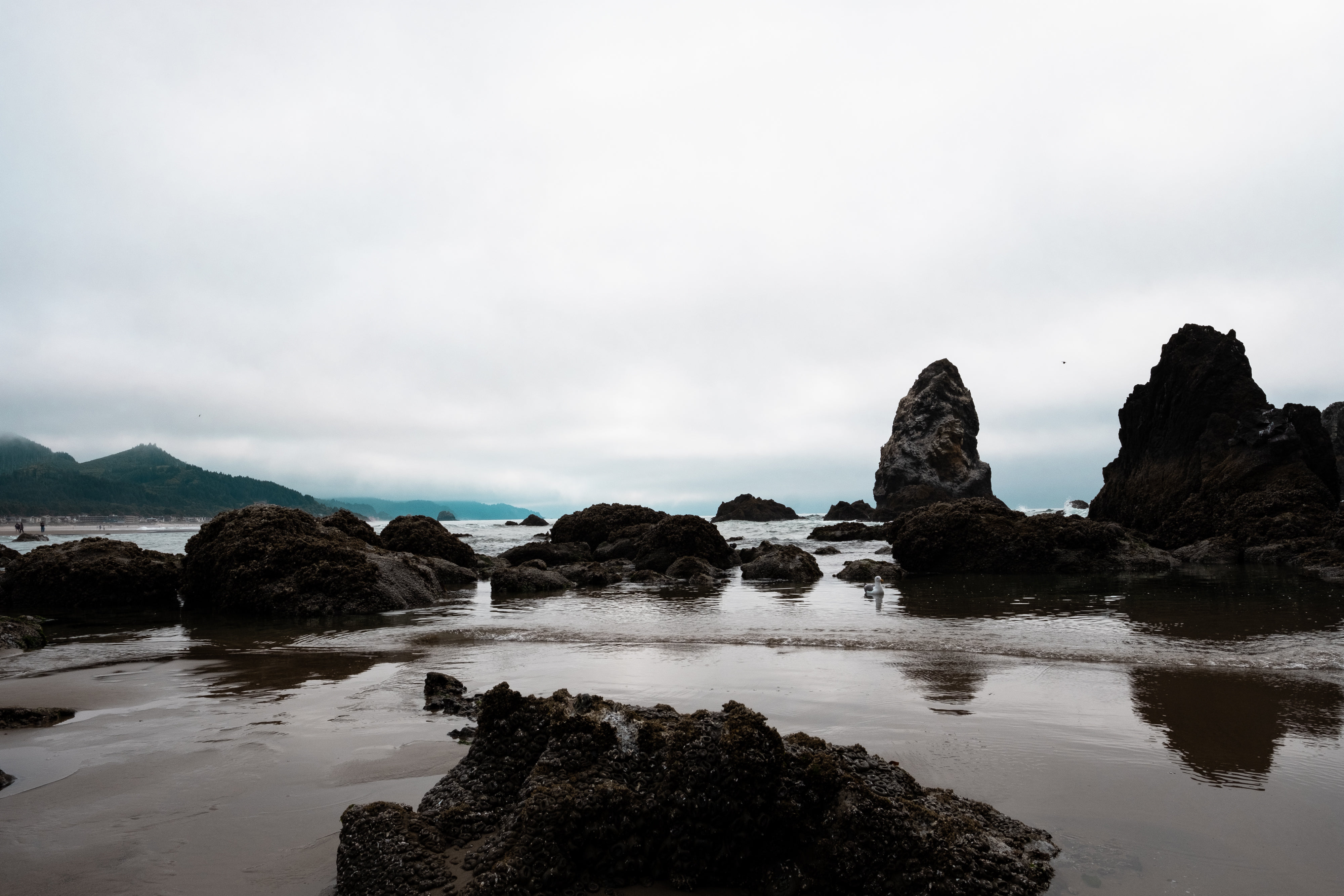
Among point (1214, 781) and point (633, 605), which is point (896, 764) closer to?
point (1214, 781)

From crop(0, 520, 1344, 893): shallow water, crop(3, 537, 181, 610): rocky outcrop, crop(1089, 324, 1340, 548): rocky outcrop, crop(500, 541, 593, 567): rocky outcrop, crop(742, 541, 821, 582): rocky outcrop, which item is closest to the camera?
crop(0, 520, 1344, 893): shallow water

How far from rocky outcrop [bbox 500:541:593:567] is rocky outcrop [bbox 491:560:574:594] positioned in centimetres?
525

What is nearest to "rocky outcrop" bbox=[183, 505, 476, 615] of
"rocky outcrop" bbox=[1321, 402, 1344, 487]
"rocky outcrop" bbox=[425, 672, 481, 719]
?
"rocky outcrop" bbox=[425, 672, 481, 719]

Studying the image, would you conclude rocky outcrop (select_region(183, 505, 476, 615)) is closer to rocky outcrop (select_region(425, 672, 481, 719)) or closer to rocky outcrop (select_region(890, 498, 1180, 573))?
rocky outcrop (select_region(425, 672, 481, 719))

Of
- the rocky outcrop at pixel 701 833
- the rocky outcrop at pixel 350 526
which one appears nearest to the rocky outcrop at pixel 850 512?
the rocky outcrop at pixel 350 526

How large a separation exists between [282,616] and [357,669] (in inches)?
248

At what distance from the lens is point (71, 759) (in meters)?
4.96

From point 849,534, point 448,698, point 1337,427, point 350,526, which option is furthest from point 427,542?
point 1337,427

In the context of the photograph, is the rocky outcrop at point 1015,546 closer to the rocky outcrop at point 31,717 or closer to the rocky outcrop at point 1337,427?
the rocky outcrop at point 31,717

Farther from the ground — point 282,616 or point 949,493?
point 949,493

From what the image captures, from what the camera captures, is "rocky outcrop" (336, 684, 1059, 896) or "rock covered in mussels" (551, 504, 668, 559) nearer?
"rocky outcrop" (336, 684, 1059, 896)

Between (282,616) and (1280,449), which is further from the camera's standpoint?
(1280,449)

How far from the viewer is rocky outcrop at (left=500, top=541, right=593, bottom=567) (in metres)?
25.6

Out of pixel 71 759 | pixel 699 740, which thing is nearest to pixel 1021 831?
pixel 699 740
